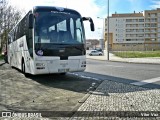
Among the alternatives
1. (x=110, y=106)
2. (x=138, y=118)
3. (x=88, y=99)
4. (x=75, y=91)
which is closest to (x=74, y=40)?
(x=75, y=91)

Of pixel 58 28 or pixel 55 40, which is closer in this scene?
pixel 55 40

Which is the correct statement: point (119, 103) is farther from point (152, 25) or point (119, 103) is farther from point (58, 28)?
point (152, 25)

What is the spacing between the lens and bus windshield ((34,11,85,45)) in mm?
11227

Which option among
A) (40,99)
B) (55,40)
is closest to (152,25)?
(55,40)

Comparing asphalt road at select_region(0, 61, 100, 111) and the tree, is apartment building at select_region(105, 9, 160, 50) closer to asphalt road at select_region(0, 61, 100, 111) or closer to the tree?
the tree

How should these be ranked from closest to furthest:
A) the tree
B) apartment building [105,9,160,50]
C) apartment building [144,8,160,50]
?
the tree → apartment building [105,9,160,50] → apartment building [144,8,160,50]

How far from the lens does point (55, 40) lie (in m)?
11.3

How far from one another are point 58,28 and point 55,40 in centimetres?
57

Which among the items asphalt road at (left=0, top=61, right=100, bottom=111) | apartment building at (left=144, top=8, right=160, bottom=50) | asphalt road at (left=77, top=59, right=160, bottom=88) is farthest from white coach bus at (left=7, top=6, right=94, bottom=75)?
apartment building at (left=144, top=8, right=160, bottom=50)

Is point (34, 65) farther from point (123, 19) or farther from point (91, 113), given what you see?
point (123, 19)

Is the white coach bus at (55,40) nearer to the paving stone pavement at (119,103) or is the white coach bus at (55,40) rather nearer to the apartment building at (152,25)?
the paving stone pavement at (119,103)

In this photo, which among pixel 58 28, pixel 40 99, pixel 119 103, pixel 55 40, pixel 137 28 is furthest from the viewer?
pixel 137 28

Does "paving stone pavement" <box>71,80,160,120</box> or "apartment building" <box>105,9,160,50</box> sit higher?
"apartment building" <box>105,9,160,50</box>

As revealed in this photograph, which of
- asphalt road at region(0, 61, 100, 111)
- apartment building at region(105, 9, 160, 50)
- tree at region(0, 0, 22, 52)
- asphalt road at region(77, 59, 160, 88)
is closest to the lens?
asphalt road at region(0, 61, 100, 111)
